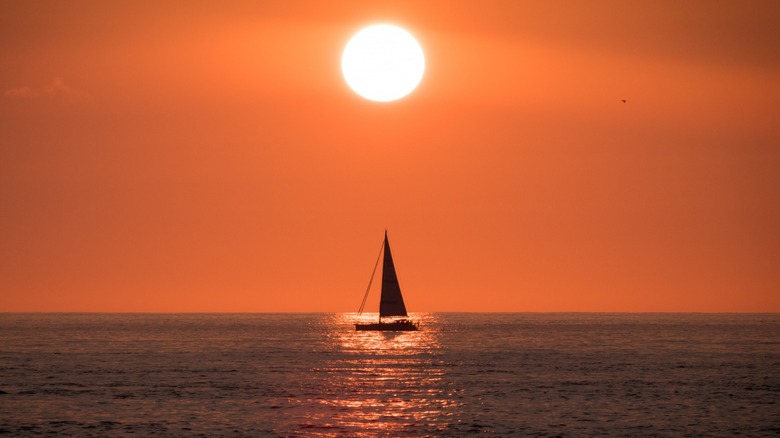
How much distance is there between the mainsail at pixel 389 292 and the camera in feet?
555

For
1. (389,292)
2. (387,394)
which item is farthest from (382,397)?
(389,292)

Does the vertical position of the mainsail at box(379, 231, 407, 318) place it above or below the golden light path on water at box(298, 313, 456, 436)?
above

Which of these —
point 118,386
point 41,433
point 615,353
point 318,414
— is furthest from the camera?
point 615,353

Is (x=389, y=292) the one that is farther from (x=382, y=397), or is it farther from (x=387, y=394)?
(x=382, y=397)

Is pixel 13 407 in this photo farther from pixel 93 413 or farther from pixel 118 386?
pixel 118 386

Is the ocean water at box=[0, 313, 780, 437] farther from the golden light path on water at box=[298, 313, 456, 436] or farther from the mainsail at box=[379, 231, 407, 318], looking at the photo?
the mainsail at box=[379, 231, 407, 318]

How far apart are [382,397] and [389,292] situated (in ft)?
296

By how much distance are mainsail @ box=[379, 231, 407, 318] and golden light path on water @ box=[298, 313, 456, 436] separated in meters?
37.3

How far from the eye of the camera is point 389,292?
6732 inches

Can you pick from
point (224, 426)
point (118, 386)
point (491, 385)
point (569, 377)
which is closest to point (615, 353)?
point (569, 377)

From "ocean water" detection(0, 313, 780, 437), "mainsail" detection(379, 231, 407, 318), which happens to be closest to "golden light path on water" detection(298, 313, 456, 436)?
"ocean water" detection(0, 313, 780, 437)

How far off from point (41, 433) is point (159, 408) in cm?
1231

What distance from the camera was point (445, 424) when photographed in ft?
221

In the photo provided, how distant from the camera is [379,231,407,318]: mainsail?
555ft
